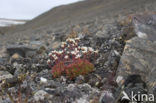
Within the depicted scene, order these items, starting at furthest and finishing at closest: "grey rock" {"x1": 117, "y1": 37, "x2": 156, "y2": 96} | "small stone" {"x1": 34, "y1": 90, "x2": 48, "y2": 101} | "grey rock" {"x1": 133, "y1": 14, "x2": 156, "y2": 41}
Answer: "grey rock" {"x1": 133, "y1": 14, "x2": 156, "y2": 41} → "grey rock" {"x1": 117, "y1": 37, "x2": 156, "y2": 96} → "small stone" {"x1": 34, "y1": 90, "x2": 48, "y2": 101}

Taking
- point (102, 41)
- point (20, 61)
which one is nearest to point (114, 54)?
point (102, 41)

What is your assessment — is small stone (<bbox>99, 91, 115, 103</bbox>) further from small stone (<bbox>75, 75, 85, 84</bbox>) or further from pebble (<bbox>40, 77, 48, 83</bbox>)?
pebble (<bbox>40, 77, 48, 83</bbox>)

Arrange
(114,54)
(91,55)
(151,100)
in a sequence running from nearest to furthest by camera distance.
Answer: (151,100) < (114,54) < (91,55)

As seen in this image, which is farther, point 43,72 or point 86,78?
point 43,72

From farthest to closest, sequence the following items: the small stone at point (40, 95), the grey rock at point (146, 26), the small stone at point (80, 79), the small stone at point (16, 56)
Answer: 1. the small stone at point (16, 56)
2. the grey rock at point (146, 26)
3. the small stone at point (80, 79)
4. the small stone at point (40, 95)

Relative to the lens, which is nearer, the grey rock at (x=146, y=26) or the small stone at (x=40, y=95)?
the small stone at (x=40, y=95)

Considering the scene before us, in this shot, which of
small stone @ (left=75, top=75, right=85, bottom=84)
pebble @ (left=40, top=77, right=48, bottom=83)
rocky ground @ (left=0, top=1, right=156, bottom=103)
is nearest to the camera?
rocky ground @ (left=0, top=1, right=156, bottom=103)

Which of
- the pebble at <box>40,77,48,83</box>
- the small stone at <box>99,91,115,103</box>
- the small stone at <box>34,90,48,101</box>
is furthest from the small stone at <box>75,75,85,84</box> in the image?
the small stone at <box>99,91,115,103</box>

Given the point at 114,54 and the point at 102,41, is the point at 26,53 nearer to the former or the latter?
the point at 102,41

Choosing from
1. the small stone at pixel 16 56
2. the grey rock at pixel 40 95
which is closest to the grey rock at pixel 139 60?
the grey rock at pixel 40 95

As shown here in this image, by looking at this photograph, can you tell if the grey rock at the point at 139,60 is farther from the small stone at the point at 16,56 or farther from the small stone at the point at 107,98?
the small stone at the point at 16,56

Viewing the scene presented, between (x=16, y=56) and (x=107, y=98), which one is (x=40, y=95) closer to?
(x=107, y=98)
